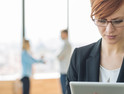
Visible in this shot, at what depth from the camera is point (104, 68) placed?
1545 mm

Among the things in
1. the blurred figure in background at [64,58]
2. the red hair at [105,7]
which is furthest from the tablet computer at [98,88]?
the blurred figure in background at [64,58]

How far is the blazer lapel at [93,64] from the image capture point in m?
1.52

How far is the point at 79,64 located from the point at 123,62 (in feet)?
0.81

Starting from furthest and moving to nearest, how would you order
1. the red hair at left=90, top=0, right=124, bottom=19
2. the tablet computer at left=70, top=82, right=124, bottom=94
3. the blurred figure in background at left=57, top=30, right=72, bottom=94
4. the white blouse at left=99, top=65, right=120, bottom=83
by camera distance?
the blurred figure in background at left=57, top=30, right=72, bottom=94 < the white blouse at left=99, top=65, right=120, bottom=83 < the red hair at left=90, top=0, right=124, bottom=19 < the tablet computer at left=70, top=82, right=124, bottom=94

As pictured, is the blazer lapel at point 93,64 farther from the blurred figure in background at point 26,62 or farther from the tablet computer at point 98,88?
Answer: the blurred figure in background at point 26,62

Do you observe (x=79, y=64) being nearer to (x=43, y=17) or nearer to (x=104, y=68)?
(x=104, y=68)

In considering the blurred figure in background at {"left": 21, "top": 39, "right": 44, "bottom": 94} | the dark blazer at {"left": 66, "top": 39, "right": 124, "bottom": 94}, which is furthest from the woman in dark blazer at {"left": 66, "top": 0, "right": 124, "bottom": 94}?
the blurred figure in background at {"left": 21, "top": 39, "right": 44, "bottom": 94}

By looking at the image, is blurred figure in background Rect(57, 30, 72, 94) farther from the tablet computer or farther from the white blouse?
the tablet computer

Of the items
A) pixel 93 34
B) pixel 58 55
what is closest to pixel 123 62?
pixel 58 55

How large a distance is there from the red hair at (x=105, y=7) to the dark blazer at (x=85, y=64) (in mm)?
269

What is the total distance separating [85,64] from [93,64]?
0.05m

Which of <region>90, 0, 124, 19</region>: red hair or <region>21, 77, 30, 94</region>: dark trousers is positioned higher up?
<region>90, 0, 124, 19</region>: red hair

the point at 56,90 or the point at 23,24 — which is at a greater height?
the point at 23,24

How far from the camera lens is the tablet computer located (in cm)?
120
